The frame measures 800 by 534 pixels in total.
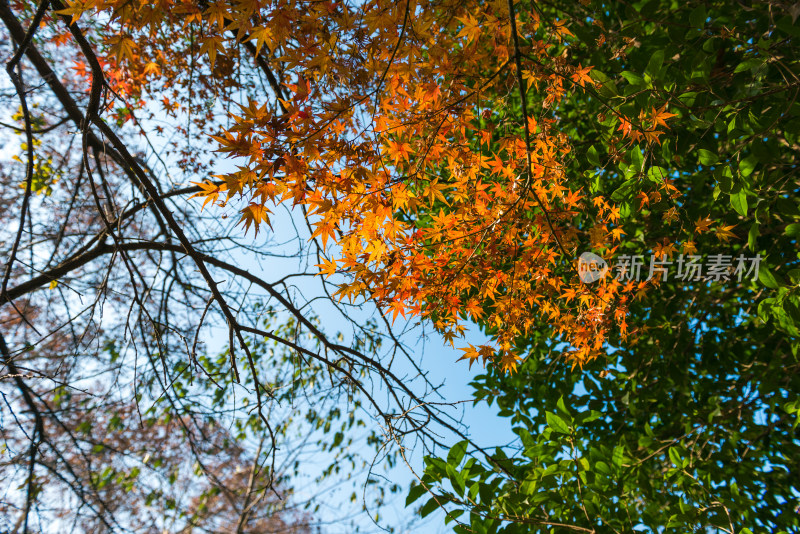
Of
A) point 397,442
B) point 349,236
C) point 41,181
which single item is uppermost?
point 41,181

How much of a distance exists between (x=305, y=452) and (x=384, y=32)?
5028mm

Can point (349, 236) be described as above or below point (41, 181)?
below

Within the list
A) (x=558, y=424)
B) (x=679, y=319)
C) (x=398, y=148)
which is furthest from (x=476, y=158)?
(x=679, y=319)

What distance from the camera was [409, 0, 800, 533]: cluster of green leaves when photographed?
1735 mm

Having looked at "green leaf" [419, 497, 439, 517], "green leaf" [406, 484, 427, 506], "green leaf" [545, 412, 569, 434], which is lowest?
"green leaf" [419, 497, 439, 517]

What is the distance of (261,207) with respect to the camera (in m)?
1.26

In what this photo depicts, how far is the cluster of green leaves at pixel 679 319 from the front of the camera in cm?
174

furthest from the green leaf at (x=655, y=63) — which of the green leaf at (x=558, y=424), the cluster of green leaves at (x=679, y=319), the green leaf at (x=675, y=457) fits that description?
the green leaf at (x=675, y=457)

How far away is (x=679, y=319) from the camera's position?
9.82 feet

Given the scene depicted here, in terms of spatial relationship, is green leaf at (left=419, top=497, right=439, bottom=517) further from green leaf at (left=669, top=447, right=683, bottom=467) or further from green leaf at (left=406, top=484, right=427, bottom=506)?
green leaf at (left=669, top=447, right=683, bottom=467)

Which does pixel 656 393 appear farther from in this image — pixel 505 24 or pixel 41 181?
pixel 41 181

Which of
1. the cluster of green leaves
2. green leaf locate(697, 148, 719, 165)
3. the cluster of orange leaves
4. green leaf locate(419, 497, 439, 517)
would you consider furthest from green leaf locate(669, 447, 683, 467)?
green leaf locate(697, 148, 719, 165)

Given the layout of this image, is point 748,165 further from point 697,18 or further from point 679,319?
point 679,319

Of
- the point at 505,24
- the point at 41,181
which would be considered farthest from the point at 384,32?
the point at 41,181
